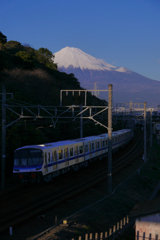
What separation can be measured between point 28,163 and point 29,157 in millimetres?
373

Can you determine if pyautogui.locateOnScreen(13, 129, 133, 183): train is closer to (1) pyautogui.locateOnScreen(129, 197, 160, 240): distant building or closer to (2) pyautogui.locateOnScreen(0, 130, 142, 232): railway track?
(2) pyautogui.locateOnScreen(0, 130, 142, 232): railway track

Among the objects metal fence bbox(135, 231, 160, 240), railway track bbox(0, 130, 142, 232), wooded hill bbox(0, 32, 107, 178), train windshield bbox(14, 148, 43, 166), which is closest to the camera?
metal fence bbox(135, 231, 160, 240)

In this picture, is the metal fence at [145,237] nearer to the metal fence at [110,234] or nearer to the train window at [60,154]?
the metal fence at [110,234]

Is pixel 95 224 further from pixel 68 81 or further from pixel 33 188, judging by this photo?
pixel 68 81

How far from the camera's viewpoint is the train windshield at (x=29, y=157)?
16609 mm

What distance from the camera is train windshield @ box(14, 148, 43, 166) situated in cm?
1661

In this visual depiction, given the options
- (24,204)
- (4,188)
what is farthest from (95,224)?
(4,188)

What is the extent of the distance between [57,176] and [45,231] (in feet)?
35.4

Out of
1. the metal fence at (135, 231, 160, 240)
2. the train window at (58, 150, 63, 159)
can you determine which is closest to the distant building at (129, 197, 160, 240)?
the metal fence at (135, 231, 160, 240)

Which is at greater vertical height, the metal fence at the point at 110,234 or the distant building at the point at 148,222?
the distant building at the point at 148,222

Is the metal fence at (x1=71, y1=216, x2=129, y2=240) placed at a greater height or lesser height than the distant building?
lesser

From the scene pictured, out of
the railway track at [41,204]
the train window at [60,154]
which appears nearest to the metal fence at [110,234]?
the railway track at [41,204]

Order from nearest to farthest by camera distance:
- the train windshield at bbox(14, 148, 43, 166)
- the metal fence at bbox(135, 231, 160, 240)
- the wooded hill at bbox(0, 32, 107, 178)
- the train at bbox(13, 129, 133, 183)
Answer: the metal fence at bbox(135, 231, 160, 240) → the train at bbox(13, 129, 133, 183) → the train windshield at bbox(14, 148, 43, 166) → the wooded hill at bbox(0, 32, 107, 178)

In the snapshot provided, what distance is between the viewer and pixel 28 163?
655 inches
